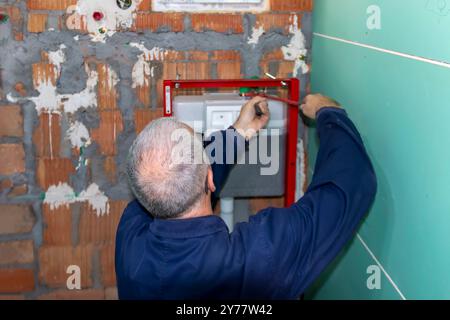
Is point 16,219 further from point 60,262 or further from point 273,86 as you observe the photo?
point 273,86

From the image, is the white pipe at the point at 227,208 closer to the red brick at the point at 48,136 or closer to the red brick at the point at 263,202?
the red brick at the point at 263,202

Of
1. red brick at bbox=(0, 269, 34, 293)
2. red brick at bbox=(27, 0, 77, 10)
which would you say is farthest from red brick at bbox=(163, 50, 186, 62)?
red brick at bbox=(0, 269, 34, 293)

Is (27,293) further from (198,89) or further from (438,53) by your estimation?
(438,53)

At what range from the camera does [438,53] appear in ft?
3.63

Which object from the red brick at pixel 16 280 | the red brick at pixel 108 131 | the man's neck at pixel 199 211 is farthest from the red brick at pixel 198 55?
the red brick at pixel 16 280

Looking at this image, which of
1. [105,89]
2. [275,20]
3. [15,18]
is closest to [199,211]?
[105,89]

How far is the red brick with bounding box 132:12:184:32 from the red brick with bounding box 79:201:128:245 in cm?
69

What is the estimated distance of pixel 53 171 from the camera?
2.12 metres

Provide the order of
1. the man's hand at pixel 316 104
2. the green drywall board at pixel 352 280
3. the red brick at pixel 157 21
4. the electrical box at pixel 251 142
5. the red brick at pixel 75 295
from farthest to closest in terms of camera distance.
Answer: the red brick at pixel 75 295 < the red brick at pixel 157 21 < the electrical box at pixel 251 142 < the man's hand at pixel 316 104 < the green drywall board at pixel 352 280

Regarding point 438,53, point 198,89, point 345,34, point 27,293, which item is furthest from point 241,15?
point 27,293

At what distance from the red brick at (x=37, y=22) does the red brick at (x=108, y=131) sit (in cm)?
36

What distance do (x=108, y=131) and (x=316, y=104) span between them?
2.73 feet

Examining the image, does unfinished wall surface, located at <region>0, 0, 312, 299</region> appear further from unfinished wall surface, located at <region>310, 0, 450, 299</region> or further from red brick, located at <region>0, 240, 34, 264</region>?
unfinished wall surface, located at <region>310, 0, 450, 299</region>

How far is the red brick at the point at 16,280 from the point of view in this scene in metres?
2.20
